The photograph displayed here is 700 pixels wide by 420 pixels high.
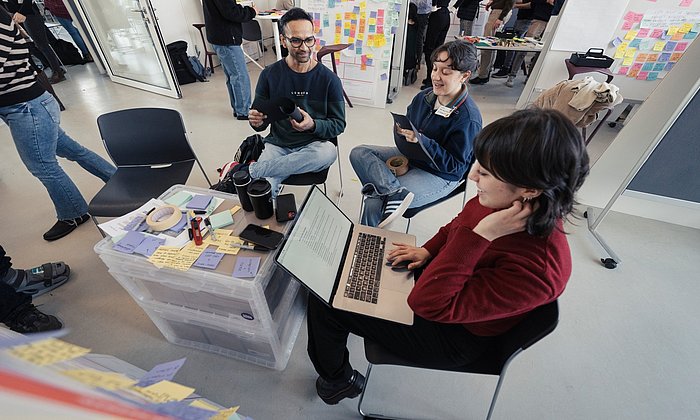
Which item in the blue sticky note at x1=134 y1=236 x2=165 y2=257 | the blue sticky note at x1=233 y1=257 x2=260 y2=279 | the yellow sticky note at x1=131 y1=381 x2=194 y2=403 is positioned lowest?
the blue sticky note at x1=233 y1=257 x2=260 y2=279

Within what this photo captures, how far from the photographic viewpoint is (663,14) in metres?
2.73

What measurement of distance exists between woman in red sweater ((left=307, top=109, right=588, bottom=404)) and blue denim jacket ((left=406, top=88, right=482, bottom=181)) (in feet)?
1.77

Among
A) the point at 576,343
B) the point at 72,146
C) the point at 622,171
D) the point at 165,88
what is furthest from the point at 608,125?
the point at 165,88

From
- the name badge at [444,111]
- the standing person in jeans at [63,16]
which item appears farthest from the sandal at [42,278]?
the standing person in jeans at [63,16]

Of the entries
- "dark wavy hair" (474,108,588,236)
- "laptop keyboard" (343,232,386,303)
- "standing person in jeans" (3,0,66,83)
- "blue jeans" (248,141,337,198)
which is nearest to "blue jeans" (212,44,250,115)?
"blue jeans" (248,141,337,198)

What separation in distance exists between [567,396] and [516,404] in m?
0.24

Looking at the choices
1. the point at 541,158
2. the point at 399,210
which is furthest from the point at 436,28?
the point at 541,158

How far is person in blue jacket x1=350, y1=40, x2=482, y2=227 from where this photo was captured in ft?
4.80

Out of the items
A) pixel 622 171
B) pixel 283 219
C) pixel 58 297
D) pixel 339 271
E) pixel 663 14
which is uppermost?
pixel 663 14

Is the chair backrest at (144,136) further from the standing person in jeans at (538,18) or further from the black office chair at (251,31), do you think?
the standing person in jeans at (538,18)

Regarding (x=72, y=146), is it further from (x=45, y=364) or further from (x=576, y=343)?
(x=576, y=343)

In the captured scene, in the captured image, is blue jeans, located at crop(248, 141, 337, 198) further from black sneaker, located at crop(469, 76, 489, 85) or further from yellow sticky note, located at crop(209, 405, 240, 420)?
black sneaker, located at crop(469, 76, 489, 85)

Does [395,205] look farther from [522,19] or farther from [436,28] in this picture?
[522,19]

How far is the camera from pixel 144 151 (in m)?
1.85
